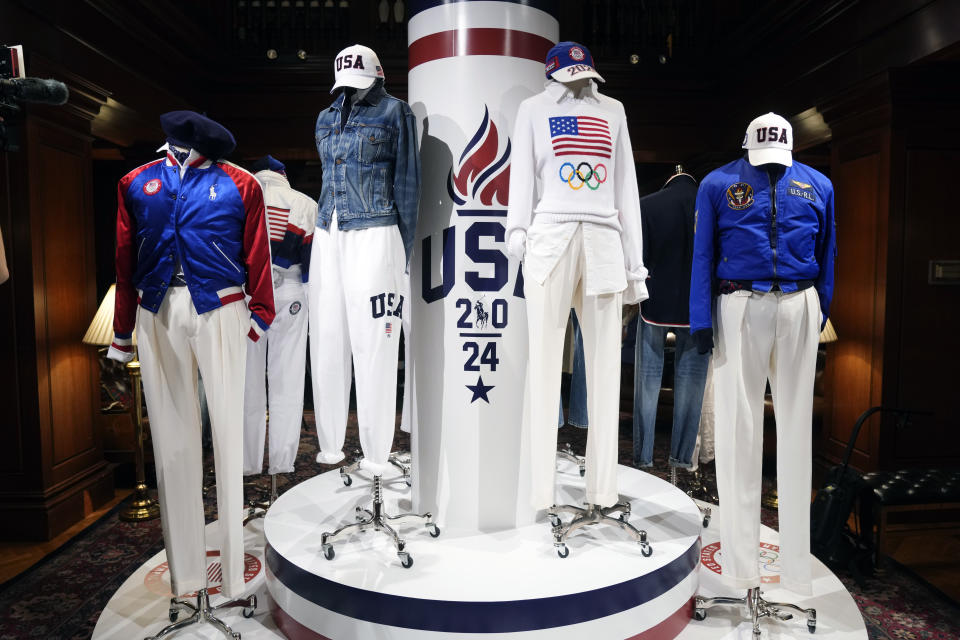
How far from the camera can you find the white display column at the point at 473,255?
2.88 metres

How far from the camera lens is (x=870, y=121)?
433 centimetres

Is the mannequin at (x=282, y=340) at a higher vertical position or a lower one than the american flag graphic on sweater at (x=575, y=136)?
lower

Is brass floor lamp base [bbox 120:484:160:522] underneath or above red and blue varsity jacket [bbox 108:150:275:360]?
underneath

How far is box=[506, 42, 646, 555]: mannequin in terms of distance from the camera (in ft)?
8.56

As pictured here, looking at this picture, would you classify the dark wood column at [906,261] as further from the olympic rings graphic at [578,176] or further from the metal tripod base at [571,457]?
the olympic rings graphic at [578,176]

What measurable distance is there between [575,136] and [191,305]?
1530 millimetres

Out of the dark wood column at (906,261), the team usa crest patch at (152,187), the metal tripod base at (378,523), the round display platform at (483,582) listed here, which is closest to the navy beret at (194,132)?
the team usa crest patch at (152,187)

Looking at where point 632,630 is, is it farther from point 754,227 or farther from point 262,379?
point 262,379

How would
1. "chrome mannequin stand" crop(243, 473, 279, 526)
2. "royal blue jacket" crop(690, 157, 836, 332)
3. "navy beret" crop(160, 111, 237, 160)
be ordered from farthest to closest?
"chrome mannequin stand" crop(243, 473, 279, 526)
"royal blue jacket" crop(690, 157, 836, 332)
"navy beret" crop(160, 111, 237, 160)

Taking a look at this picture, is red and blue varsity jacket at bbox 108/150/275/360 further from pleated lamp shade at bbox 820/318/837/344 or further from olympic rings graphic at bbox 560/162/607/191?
pleated lamp shade at bbox 820/318/837/344

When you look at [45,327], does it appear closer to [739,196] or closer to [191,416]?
[191,416]

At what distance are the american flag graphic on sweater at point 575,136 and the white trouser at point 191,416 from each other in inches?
52.1

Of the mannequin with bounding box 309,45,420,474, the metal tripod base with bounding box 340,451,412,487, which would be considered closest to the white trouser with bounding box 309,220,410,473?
the mannequin with bounding box 309,45,420,474

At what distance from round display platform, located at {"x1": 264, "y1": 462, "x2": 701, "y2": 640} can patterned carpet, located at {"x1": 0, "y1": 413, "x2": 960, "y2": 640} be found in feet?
2.95
